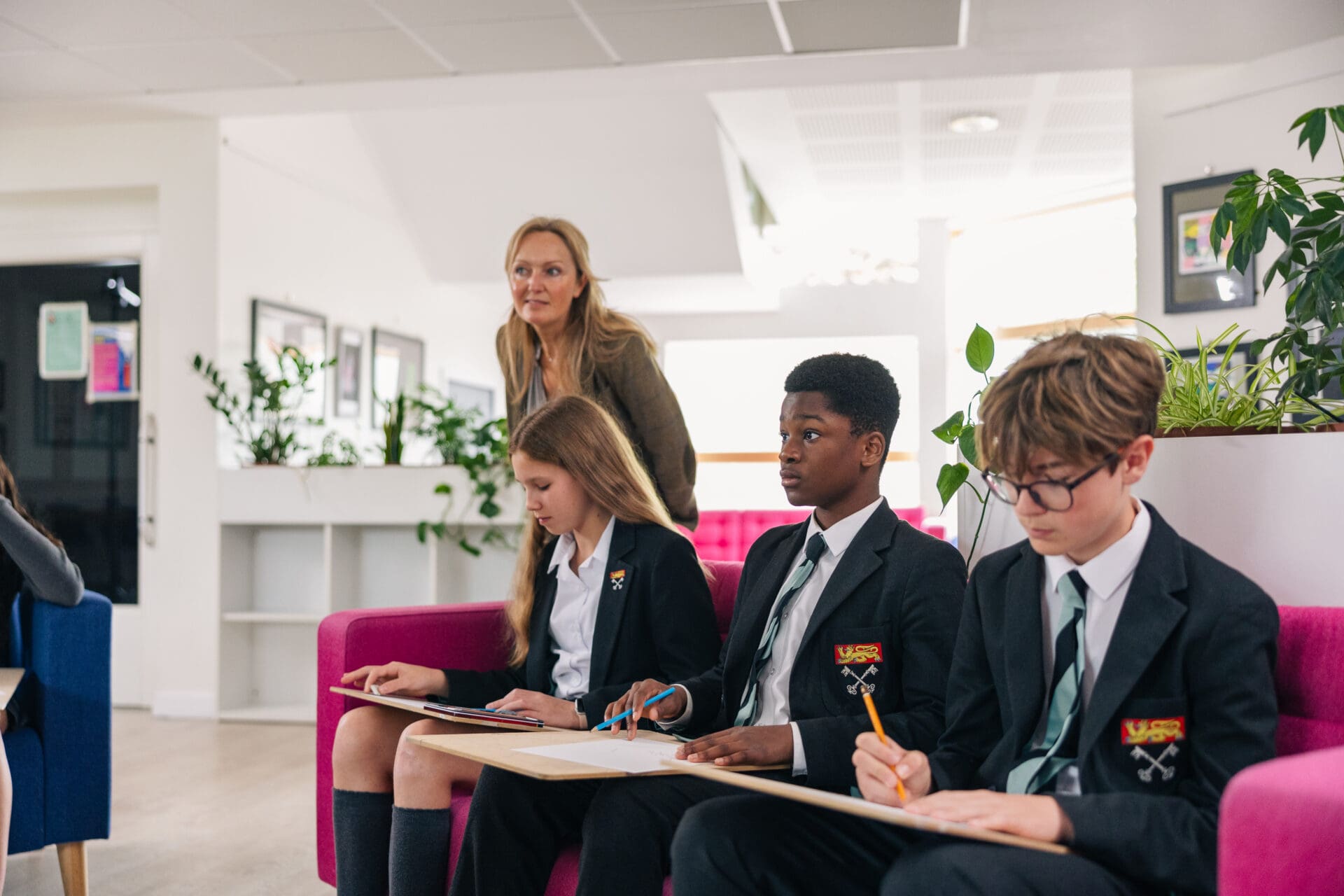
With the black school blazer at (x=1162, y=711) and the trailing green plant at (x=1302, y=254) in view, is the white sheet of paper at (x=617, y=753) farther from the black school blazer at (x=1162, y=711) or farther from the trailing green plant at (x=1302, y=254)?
the trailing green plant at (x=1302, y=254)

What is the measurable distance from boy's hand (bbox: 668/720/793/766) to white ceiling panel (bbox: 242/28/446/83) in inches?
133

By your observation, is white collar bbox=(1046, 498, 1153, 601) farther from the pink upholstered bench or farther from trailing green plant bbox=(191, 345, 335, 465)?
trailing green plant bbox=(191, 345, 335, 465)

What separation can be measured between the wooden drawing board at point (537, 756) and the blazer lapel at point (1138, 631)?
39 cm

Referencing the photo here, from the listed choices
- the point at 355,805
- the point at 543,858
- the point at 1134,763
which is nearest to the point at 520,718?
the point at 543,858

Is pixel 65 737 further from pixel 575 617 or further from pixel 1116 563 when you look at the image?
pixel 1116 563

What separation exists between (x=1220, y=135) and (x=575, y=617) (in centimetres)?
379

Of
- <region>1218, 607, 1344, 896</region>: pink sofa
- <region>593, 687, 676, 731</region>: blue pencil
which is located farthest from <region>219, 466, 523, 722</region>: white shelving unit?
<region>1218, 607, 1344, 896</region>: pink sofa

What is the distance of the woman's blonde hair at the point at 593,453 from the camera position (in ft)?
6.81

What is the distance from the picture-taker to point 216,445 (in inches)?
199

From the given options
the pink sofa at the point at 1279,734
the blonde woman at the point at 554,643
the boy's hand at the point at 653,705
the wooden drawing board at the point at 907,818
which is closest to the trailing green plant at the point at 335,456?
the pink sofa at the point at 1279,734

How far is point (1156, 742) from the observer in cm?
121

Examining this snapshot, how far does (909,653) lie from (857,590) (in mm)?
119

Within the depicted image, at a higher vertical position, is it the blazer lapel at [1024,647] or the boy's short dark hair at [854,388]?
the boy's short dark hair at [854,388]

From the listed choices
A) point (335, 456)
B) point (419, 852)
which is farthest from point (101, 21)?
point (419, 852)
